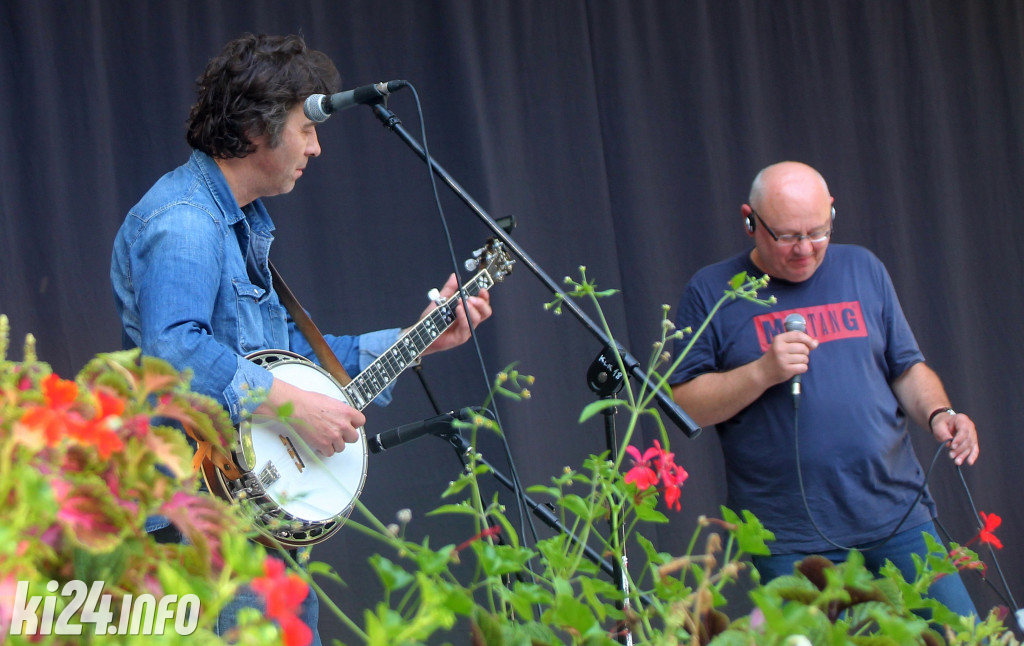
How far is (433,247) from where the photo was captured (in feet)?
9.61

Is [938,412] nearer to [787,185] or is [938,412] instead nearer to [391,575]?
[787,185]

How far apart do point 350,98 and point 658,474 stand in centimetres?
110

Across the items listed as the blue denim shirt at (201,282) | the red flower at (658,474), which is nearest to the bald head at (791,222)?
the blue denim shirt at (201,282)

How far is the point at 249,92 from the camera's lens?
1.87 meters

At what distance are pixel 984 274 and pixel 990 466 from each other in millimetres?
708

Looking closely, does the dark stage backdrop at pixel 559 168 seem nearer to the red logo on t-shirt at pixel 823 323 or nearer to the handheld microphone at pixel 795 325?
the red logo on t-shirt at pixel 823 323

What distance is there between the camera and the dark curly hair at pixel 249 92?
1853 mm

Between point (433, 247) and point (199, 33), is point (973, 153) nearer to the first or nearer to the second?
point (433, 247)

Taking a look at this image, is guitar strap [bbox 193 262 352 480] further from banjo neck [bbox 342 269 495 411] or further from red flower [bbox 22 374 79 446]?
red flower [bbox 22 374 79 446]

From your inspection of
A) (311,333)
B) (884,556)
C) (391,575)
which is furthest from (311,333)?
(391,575)

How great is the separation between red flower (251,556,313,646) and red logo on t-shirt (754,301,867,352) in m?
1.98

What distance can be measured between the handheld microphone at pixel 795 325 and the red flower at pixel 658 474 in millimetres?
1378

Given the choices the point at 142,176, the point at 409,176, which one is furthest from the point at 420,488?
the point at 142,176

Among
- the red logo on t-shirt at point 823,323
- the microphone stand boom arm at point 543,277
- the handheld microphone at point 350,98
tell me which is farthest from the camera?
the red logo on t-shirt at point 823,323
